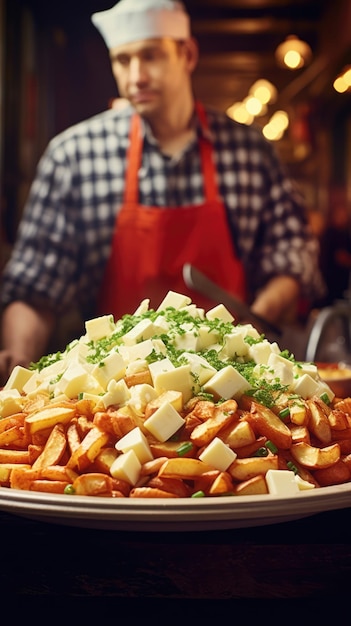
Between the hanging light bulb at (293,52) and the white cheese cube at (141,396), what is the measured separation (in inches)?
166

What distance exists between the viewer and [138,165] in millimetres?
3654

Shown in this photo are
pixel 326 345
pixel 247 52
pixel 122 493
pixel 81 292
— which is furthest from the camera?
pixel 247 52

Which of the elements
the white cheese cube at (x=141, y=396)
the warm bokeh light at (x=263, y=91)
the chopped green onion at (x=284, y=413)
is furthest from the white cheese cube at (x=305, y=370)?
the warm bokeh light at (x=263, y=91)

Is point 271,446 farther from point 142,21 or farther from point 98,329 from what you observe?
point 142,21

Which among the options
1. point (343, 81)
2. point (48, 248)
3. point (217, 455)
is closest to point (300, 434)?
point (217, 455)

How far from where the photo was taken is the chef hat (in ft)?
11.4

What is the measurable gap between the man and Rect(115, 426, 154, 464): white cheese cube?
2302mm

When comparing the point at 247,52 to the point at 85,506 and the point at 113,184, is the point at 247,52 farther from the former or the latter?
the point at 85,506

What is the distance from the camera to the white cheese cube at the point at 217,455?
3.44 feet

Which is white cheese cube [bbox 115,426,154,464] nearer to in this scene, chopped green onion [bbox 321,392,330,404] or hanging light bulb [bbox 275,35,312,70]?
chopped green onion [bbox 321,392,330,404]

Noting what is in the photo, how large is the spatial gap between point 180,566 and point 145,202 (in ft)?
9.07

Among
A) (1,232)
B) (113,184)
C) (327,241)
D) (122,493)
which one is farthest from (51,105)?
(122,493)

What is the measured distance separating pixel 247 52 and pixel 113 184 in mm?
2414

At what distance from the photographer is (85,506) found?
3.04 feet
